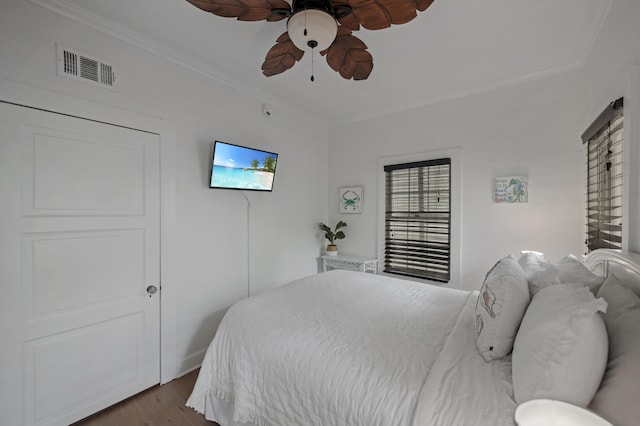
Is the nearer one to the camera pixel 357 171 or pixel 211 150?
pixel 211 150

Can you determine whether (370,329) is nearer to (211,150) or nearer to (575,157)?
(211,150)

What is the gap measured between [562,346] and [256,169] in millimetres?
Result: 2637

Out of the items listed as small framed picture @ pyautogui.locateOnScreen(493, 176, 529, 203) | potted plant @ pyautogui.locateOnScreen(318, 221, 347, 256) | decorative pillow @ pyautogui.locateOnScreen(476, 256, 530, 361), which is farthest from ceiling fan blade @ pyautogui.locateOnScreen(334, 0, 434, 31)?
potted plant @ pyautogui.locateOnScreen(318, 221, 347, 256)

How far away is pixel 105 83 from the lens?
1.95 m

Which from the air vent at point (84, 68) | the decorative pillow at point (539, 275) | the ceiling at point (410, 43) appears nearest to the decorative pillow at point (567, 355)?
the decorative pillow at point (539, 275)

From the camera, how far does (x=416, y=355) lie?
4.14 feet

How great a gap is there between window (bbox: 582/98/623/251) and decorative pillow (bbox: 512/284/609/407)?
1.08m

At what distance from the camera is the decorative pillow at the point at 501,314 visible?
1154 millimetres

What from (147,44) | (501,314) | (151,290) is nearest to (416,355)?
(501,314)

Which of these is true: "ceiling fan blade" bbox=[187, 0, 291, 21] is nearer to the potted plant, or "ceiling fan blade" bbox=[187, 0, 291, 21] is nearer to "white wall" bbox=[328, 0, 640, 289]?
"white wall" bbox=[328, 0, 640, 289]

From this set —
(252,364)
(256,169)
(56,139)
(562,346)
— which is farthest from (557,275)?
(56,139)

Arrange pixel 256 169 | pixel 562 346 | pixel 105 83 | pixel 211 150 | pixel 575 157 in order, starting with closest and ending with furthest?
pixel 562 346, pixel 105 83, pixel 575 157, pixel 211 150, pixel 256 169

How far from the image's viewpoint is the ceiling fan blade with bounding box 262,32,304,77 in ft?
5.56

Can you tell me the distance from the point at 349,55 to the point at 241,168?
1504 millimetres
